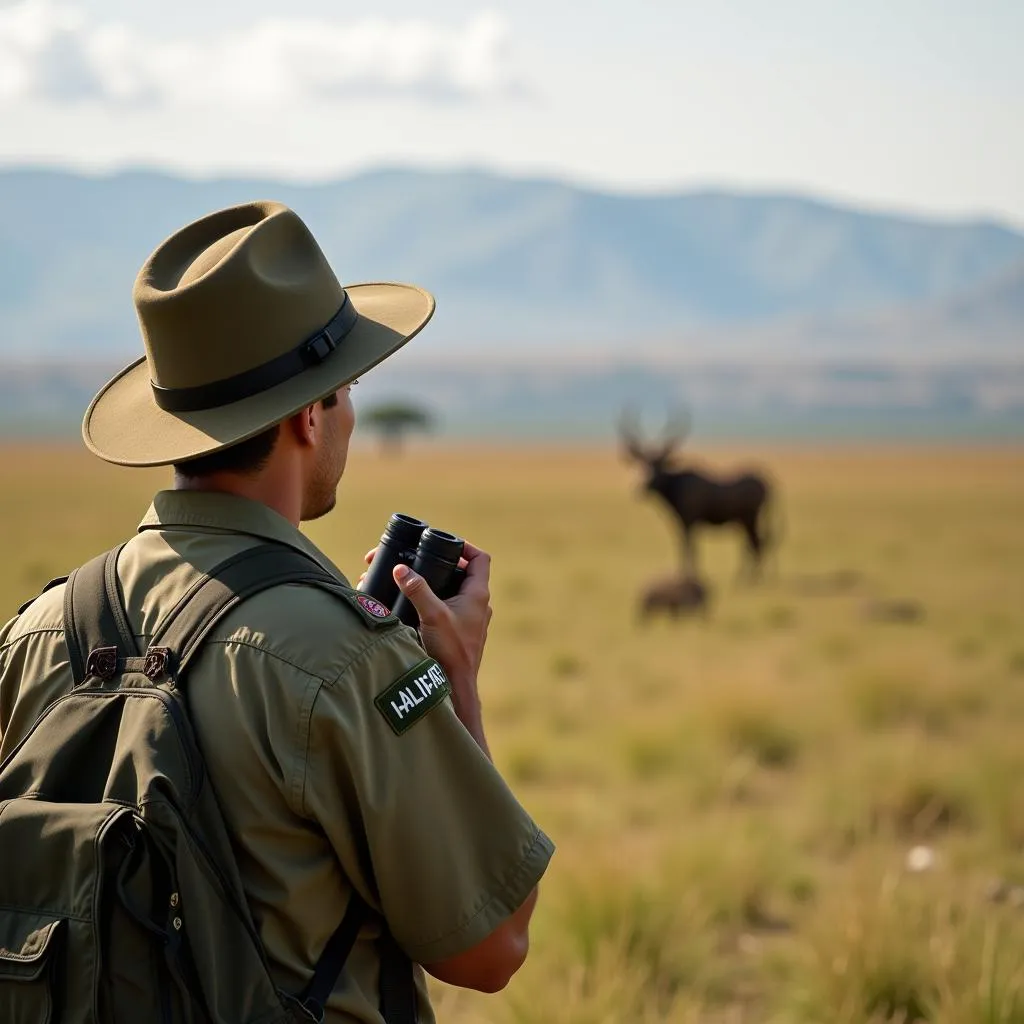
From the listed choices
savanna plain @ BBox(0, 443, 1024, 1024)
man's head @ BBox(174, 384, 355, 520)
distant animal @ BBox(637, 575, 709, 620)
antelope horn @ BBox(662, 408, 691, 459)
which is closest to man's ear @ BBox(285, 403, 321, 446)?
man's head @ BBox(174, 384, 355, 520)

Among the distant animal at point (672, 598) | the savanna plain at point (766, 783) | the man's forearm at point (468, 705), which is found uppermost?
the man's forearm at point (468, 705)

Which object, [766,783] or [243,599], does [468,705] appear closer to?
[243,599]

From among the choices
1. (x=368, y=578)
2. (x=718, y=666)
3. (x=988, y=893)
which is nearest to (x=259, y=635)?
(x=368, y=578)

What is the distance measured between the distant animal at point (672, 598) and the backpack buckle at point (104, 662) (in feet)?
47.4

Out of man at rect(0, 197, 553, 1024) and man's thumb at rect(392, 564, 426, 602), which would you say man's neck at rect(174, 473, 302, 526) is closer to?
man at rect(0, 197, 553, 1024)

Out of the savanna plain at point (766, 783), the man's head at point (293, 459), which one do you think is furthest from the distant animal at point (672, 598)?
the man's head at point (293, 459)

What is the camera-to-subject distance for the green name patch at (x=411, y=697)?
202cm

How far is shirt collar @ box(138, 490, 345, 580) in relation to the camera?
87.2 inches

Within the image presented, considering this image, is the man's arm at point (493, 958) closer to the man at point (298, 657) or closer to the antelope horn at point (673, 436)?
the man at point (298, 657)

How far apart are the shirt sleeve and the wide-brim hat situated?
447 mm

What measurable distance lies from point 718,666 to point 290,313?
11.0 meters

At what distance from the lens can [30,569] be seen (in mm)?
20656

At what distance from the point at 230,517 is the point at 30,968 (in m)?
0.70

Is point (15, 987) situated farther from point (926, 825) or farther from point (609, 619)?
point (609, 619)
